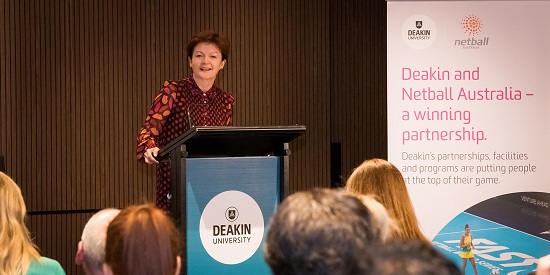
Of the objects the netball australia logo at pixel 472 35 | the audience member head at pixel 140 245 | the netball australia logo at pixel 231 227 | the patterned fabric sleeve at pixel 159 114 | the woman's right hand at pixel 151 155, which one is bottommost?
the netball australia logo at pixel 231 227

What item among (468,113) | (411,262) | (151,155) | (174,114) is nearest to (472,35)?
(468,113)

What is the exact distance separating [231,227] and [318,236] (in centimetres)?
189

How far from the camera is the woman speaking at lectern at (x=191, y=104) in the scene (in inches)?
A: 162

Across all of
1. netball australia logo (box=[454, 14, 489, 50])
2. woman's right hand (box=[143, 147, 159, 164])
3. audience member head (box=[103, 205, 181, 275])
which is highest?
netball australia logo (box=[454, 14, 489, 50])

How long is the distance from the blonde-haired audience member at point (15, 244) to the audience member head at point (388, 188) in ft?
3.86

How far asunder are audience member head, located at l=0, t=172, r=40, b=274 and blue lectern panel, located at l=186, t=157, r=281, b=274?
740mm

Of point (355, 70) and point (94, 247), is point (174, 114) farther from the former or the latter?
point (355, 70)

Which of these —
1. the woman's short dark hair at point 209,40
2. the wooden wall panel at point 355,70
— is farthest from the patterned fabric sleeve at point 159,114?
the wooden wall panel at point 355,70

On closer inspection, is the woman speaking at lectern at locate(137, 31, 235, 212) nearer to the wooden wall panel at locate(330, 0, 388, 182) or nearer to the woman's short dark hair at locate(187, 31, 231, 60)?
the woman's short dark hair at locate(187, 31, 231, 60)

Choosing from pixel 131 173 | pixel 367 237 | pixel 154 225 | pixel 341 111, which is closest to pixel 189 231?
pixel 154 225

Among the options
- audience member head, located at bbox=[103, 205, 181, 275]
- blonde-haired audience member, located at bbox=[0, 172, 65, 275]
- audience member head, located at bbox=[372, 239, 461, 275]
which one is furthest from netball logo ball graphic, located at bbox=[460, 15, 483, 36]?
audience member head, located at bbox=[372, 239, 461, 275]

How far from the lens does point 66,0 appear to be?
578 centimetres

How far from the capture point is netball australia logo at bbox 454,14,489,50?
555cm

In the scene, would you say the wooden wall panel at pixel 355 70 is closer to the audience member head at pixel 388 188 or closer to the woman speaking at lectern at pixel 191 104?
the woman speaking at lectern at pixel 191 104
